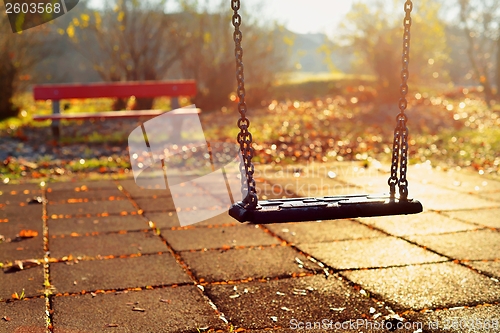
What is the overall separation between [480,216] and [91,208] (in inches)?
119

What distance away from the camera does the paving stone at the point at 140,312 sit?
2715 mm

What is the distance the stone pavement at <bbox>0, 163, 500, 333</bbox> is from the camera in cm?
279

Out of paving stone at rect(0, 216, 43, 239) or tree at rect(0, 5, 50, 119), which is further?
tree at rect(0, 5, 50, 119)

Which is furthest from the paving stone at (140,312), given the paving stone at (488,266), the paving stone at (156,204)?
the paving stone at (156,204)

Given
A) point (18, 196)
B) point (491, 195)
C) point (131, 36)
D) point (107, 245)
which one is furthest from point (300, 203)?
point (131, 36)

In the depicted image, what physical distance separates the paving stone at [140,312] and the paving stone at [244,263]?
0.30 meters

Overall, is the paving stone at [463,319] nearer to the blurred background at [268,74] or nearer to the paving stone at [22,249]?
the paving stone at [22,249]

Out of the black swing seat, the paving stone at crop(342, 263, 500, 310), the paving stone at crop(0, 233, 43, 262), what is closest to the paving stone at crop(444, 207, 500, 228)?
the paving stone at crop(342, 263, 500, 310)

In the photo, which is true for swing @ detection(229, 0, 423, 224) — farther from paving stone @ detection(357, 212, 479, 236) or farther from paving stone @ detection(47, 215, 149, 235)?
paving stone @ detection(47, 215, 149, 235)

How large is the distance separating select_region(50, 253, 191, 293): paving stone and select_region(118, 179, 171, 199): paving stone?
191 centimetres

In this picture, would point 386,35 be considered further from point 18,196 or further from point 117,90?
point 18,196

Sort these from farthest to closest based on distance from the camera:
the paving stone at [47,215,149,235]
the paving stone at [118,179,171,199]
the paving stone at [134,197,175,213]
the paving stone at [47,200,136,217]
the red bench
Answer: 1. the red bench
2. the paving stone at [118,179,171,199]
3. the paving stone at [134,197,175,213]
4. the paving stone at [47,200,136,217]
5. the paving stone at [47,215,149,235]

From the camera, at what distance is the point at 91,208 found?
5.13 metres

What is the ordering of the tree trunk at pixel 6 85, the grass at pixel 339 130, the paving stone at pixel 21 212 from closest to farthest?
the paving stone at pixel 21 212, the grass at pixel 339 130, the tree trunk at pixel 6 85
